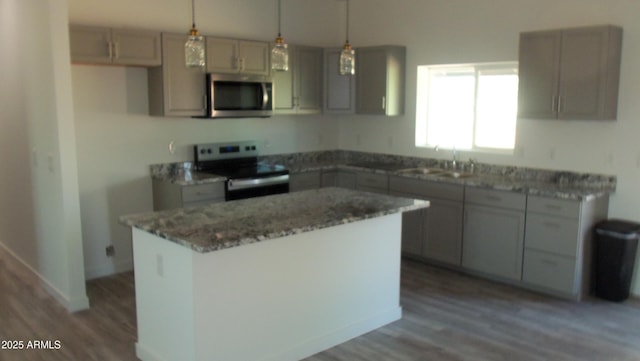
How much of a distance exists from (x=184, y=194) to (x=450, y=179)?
8.22 ft

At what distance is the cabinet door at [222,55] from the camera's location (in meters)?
5.38

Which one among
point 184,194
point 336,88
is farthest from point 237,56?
point 184,194

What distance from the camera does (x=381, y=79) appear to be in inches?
244

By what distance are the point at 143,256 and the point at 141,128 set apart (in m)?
2.27

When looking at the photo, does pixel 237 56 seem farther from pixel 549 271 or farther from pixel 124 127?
pixel 549 271

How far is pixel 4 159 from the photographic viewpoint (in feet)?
18.7

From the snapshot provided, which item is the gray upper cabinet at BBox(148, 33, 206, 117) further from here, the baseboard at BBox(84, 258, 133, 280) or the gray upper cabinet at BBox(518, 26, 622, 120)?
the gray upper cabinet at BBox(518, 26, 622, 120)

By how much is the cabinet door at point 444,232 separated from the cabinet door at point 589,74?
134cm

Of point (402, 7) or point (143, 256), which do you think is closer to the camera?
point (143, 256)

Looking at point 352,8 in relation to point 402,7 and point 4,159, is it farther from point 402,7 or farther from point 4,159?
point 4,159

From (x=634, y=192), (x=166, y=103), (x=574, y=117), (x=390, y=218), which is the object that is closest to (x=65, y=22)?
(x=166, y=103)

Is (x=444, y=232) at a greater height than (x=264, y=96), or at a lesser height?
lesser

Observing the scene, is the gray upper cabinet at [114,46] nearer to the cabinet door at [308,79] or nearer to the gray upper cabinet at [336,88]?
the cabinet door at [308,79]

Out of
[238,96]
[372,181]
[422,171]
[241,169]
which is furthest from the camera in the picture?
[372,181]
